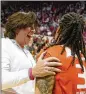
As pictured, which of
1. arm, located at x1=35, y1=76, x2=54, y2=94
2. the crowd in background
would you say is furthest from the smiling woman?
the crowd in background

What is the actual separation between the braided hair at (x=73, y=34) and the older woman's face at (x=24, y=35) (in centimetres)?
58

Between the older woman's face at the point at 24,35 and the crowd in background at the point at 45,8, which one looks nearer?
the older woman's face at the point at 24,35

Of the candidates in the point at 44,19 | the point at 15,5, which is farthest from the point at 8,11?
the point at 44,19

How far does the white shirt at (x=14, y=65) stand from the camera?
6.68ft

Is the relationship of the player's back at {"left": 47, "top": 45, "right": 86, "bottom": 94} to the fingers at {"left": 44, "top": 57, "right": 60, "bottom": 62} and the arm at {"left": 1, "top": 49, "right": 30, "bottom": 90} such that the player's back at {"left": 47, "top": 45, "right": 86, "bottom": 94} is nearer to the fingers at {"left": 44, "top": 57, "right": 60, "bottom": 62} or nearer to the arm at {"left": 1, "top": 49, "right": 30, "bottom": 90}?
the fingers at {"left": 44, "top": 57, "right": 60, "bottom": 62}

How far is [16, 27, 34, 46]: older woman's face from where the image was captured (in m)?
2.66

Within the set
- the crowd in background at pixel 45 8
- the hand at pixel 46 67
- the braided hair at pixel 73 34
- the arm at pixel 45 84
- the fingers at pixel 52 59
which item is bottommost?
the arm at pixel 45 84

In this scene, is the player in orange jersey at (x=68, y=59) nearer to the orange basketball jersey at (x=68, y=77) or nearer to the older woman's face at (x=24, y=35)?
the orange basketball jersey at (x=68, y=77)

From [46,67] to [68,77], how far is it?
6.6 inches

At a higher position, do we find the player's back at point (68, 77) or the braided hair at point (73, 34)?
the braided hair at point (73, 34)

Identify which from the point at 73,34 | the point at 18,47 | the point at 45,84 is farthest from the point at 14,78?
the point at 18,47

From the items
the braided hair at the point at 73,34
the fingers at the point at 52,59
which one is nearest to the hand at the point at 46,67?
the fingers at the point at 52,59

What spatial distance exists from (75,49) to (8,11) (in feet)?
81.0

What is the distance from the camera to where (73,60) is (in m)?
2.05
